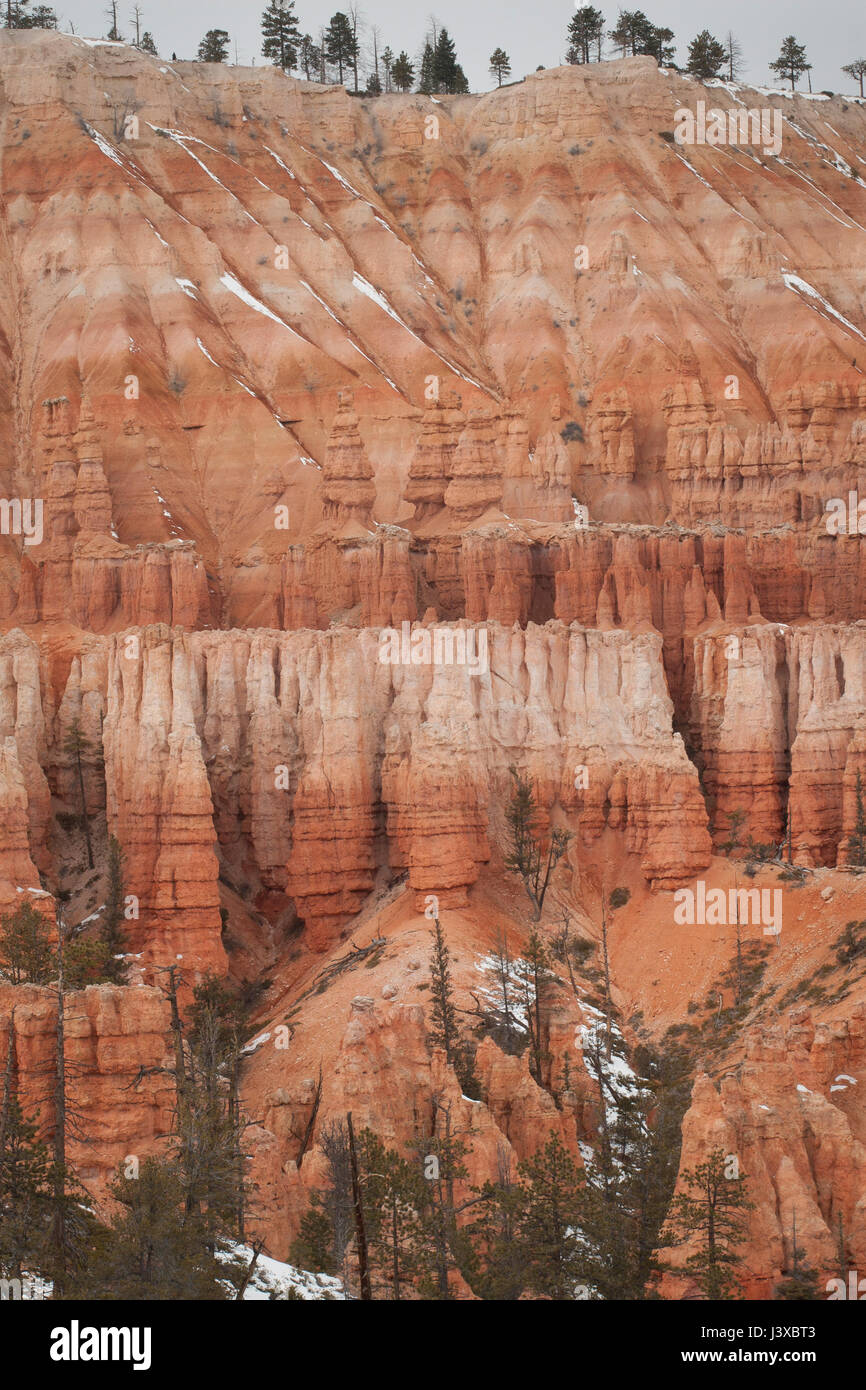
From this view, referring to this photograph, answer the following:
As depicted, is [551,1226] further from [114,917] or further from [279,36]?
[279,36]

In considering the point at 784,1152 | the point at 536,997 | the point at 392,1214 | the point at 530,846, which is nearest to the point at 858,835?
the point at 530,846

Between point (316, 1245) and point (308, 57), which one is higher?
point (308, 57)

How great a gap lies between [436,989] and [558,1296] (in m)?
→ 18.9

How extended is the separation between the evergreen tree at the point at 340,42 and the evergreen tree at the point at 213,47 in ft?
25.0

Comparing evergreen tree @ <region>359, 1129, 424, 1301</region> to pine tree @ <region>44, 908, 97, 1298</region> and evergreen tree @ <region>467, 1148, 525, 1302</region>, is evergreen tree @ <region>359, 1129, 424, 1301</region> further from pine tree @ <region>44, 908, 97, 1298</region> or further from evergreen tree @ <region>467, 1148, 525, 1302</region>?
pine tree @ <region>44, 908, 97, 1298</region>

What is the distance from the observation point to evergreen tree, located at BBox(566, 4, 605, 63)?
152375 mm

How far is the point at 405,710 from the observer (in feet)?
284

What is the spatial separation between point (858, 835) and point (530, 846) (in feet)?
36.9

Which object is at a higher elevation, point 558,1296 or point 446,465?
point 446,465

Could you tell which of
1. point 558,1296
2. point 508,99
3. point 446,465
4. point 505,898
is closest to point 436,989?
point 505,898

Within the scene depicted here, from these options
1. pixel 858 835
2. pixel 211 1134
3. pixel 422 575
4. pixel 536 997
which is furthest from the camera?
pixel 422 575

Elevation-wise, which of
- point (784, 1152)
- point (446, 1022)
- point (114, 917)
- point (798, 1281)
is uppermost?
point (114, 917)

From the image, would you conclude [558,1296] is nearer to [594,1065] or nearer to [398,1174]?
[398,1174]

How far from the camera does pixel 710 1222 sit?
169 feet
